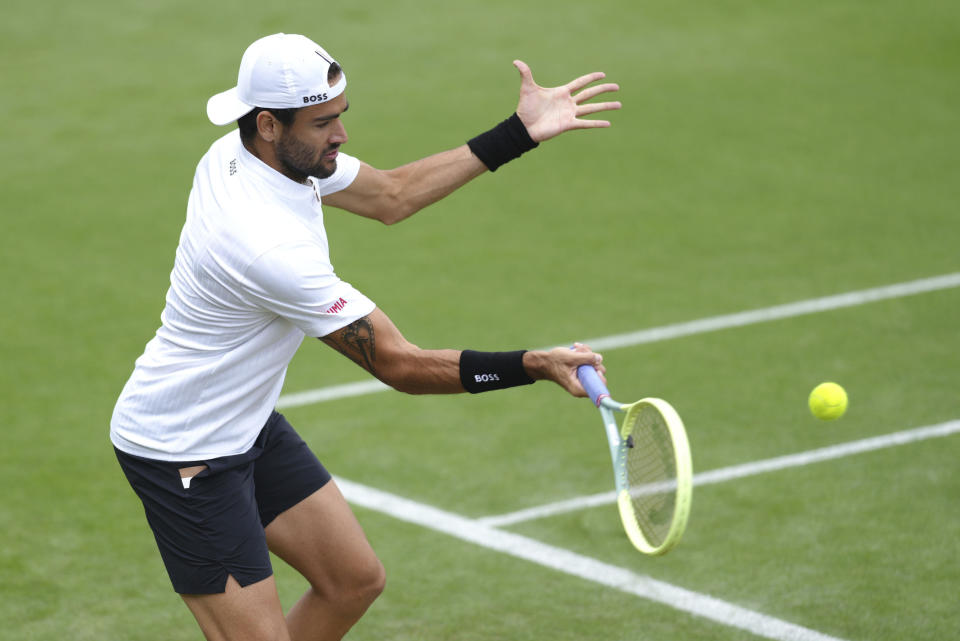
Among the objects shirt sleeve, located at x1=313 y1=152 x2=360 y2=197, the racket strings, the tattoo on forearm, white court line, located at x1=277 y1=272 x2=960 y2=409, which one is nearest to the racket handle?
the racket strings

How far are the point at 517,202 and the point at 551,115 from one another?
6.71 m

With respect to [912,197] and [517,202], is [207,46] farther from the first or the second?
[912,197]

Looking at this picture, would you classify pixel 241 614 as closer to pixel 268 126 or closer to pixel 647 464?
pixel 647 464

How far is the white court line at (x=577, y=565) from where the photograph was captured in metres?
5.88

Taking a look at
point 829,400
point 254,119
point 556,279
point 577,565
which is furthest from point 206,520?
point 556,279

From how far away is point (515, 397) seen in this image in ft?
28.3

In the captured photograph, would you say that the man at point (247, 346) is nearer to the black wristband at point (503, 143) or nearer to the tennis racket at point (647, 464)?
the tennis racket at point (647, 464)

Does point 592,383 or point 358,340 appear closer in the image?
point 592,383

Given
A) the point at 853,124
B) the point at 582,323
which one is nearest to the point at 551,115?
the point at 582,323

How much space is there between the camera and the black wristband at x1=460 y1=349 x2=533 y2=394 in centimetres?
A: 450

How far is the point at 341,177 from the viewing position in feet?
17.9

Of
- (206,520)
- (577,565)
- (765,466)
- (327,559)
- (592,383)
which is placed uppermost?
(592,383)

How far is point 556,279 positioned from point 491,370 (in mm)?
6048

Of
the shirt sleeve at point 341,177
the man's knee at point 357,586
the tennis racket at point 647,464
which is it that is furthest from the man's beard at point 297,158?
the man's knee at point 357,586
